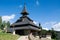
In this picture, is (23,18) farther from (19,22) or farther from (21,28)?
(21,28)

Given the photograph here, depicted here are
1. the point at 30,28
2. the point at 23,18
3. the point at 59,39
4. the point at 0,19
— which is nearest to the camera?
the point at 30,28

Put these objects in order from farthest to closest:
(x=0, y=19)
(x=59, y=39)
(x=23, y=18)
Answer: (x=0, y=19), (x=23, y=18), (x=59, y=39)

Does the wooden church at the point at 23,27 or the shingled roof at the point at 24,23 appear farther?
the shingled roof at the point at 24,23

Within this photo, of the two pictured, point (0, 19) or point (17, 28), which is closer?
point (17, 28)

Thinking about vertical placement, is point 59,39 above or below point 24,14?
below

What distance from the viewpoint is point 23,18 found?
65000 mm

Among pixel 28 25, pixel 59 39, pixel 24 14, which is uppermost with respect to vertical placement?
pixel 24 14

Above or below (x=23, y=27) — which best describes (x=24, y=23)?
above

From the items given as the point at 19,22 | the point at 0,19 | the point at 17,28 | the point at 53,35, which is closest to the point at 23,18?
the point at 19,22

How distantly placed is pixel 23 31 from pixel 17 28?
7.32 feet

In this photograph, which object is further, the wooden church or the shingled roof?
the shingled roof

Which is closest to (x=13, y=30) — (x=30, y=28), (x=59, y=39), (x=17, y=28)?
(x=17, y=28)

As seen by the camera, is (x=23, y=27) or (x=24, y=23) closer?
(x=23, y=27)

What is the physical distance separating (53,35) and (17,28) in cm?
1262
